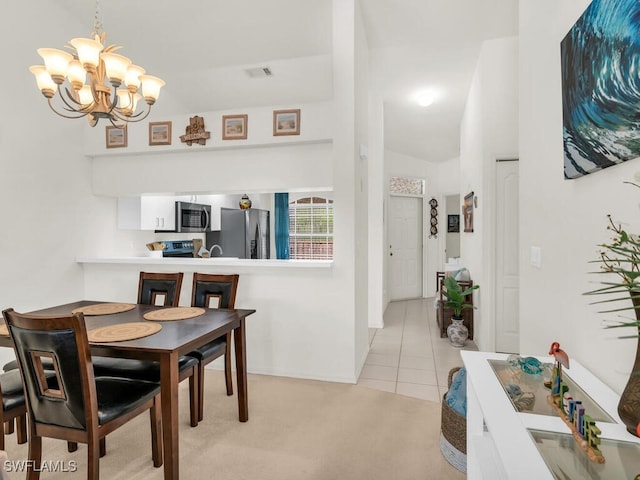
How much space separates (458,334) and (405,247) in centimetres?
311

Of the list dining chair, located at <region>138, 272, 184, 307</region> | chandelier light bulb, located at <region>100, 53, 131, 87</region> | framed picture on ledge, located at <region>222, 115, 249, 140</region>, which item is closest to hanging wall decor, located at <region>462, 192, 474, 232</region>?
framed picture on ledge, located at <region>222, 115, 249, 140</region>

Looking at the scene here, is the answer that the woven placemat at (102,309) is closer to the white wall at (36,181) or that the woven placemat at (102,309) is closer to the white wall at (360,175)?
the white wall at (36,181)

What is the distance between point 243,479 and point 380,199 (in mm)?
3889

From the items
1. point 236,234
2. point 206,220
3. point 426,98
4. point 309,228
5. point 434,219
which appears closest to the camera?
point 426,98

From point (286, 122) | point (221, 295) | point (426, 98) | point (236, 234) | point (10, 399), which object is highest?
point (426, 98)

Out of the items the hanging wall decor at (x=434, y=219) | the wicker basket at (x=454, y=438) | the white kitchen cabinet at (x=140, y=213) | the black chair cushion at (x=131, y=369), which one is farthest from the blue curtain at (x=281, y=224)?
the wicker basket at (x=454, y=438)

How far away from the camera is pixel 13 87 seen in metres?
3.12

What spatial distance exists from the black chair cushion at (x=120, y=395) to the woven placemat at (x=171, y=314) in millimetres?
429

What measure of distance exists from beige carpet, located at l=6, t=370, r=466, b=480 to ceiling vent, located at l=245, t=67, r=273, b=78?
12.2ft

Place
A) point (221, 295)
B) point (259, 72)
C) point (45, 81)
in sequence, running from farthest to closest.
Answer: point (259, 72) → point (221, 295) → point (45, 81)

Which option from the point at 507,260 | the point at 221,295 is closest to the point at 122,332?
the point at 221,295

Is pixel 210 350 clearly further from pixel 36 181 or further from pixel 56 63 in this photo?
pixel 36 181

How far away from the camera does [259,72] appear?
4.56 meters

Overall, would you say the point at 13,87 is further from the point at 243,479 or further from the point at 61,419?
the point at 243,479
